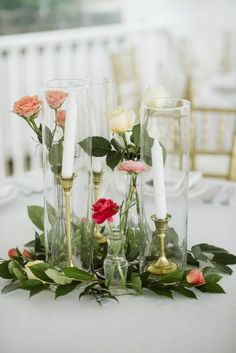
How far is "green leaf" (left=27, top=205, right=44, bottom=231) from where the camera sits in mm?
1383

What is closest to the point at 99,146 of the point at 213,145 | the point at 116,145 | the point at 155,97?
the point at 116,145

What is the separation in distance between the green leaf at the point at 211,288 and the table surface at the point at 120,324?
0.01 metres

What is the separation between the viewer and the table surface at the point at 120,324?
968 millimetres

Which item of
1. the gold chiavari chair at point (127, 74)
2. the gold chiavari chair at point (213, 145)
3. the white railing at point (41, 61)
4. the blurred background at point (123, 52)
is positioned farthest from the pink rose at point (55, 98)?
the gold chiavari chair at point (127, 74)

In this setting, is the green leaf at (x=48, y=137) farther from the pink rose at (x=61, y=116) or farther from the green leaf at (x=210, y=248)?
the green leaf at (x=210, y=248)

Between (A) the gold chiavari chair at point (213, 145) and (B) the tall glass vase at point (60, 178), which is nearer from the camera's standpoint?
(B) the tall glass vase at point (60, 178)

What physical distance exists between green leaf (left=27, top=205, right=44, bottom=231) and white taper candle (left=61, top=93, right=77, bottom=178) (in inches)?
11.5

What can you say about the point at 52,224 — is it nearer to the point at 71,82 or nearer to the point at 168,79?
the point at 71,82

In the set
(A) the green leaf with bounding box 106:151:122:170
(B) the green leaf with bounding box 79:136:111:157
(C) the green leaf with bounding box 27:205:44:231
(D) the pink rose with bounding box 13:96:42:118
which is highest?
(D) the pink rose with bounding box 13:96:42:118

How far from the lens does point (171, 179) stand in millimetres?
1217

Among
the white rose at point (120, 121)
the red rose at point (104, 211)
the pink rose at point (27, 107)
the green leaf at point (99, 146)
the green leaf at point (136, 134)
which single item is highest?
the pink rose at point (27, 107)

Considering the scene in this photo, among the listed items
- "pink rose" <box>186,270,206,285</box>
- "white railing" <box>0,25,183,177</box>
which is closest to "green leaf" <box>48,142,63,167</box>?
"pink rose" <box>186,270,206,285</box>

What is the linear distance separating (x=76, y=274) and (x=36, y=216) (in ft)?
1.04

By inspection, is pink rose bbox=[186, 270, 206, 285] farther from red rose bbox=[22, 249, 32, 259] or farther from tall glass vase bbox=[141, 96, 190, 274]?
red rose bbox=[22, 249, 32, 259]
